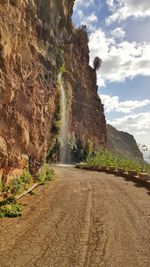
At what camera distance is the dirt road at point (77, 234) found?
7.77 metres

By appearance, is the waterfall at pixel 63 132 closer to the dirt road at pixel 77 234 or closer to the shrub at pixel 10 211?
the dirt road at pixel 77 234

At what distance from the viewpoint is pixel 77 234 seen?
989 cm

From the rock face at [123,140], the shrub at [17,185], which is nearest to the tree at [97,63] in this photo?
the rock face at [123,140]

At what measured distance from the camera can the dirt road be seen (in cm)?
777

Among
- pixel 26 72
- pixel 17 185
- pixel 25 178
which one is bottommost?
pixel 17 185

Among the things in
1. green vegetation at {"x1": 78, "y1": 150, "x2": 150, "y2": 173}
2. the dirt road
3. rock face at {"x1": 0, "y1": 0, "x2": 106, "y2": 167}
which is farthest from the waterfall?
the dirt road

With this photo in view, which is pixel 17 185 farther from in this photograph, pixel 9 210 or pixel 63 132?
pixel 63 132

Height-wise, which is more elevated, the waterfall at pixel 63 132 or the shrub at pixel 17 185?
the waterfall at pixel 63 132

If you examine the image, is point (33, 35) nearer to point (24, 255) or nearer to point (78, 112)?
point (24, 255)

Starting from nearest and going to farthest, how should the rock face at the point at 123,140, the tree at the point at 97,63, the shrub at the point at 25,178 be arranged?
1. the shrub at the point at 25,178
2. the tree at the point at 97,63
3. the rock face at the point at 123,140

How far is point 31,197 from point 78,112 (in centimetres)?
5933

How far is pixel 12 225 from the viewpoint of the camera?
1076cm

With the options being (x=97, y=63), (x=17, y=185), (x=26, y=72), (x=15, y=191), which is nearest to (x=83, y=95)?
(x=97, y=63)

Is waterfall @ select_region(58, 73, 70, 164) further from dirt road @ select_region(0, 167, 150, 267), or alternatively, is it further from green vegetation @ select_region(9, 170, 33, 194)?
dirt road @ select_region(0, 167, 150, 267)
